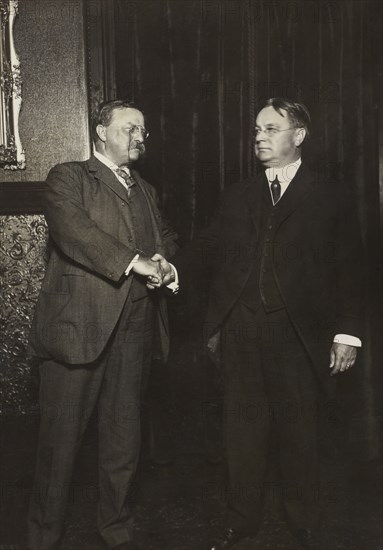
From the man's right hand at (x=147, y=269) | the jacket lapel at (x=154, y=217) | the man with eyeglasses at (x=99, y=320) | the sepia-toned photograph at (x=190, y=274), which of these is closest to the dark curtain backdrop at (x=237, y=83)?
the sepia-toned photograph at (x=190, y=274)

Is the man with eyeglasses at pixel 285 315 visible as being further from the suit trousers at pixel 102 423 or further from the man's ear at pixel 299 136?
the suit trousers at pixel 102 423

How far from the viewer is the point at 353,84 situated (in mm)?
3506

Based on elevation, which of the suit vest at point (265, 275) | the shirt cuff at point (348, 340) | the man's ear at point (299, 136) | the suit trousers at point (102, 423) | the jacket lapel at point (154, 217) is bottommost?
the suit trousers at point (102, 423)

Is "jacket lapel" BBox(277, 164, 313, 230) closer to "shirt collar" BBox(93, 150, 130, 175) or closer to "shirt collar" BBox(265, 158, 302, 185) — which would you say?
"shirt collar" BBox(265, 158, 302, 185)

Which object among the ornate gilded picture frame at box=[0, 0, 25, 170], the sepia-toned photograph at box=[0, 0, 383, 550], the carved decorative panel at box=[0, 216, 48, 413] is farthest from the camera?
the carved decorative panel at box=[0, 216, 48, 413]

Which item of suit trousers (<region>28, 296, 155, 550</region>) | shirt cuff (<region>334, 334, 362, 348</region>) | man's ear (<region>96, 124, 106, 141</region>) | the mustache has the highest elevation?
man's ear (<region>96, 124, 106, 141</region>)

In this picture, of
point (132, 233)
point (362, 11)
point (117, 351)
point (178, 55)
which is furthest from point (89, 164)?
point (362, 11)

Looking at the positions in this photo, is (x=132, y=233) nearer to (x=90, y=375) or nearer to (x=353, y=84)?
(x=90, y=375)

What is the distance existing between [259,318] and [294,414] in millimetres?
397

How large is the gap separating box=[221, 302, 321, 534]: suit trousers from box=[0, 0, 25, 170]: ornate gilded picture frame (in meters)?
1.41

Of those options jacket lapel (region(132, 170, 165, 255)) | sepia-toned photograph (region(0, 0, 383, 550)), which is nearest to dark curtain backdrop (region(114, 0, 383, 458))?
sepia-toned photograph (region(0, 0, 383, 550))

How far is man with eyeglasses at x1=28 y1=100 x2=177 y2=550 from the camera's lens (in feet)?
8.40

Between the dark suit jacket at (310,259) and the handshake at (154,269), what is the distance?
0.25 meters

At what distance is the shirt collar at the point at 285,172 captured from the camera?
2.71 meters
